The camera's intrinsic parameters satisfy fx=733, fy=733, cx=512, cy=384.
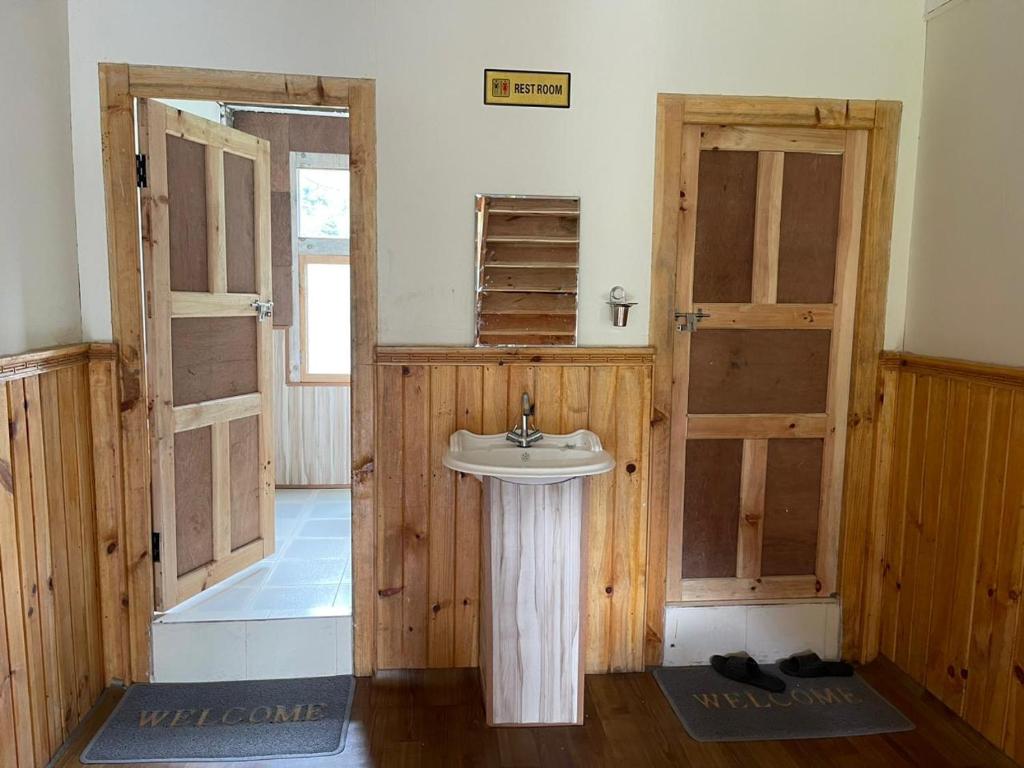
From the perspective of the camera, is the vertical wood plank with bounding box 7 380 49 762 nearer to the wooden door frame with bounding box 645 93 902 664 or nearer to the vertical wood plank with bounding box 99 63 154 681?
the vertical wood plank with bounding box 99 63 154 681

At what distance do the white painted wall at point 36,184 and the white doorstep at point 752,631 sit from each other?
2.22 metres

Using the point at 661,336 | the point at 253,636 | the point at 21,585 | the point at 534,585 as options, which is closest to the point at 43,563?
the point at 21,585

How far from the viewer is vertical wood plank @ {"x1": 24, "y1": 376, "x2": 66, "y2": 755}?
1.97m

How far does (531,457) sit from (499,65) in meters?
1.27

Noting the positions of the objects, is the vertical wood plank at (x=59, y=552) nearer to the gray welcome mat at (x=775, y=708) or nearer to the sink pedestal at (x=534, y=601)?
the sink pedestal at (x=534, y=601)

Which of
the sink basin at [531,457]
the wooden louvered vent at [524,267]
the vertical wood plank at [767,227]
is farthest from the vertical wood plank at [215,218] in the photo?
the vertical wood plank at [767,227]

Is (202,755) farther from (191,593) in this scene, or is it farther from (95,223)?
(95,223)

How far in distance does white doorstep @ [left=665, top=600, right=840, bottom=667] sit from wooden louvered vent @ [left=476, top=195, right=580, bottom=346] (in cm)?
114

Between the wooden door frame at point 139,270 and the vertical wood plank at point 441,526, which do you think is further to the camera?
the vertical wood plank at point 441,526

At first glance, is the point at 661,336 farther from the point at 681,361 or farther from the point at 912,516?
the point at 912,516

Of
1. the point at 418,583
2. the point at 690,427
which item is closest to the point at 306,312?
the point at 418,583

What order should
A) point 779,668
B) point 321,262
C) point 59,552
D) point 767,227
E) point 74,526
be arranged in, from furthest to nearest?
point 321,262
point 779,668
point 767,227
point 74,526
point 59,552

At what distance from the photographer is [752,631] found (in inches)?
105

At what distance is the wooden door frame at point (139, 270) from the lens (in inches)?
89.7
